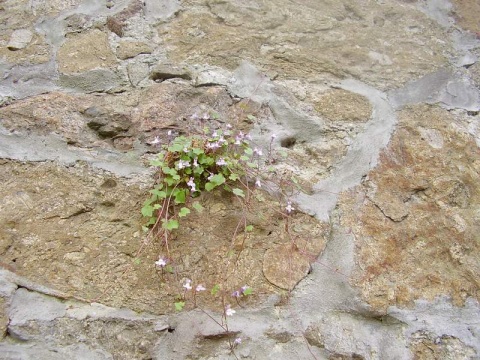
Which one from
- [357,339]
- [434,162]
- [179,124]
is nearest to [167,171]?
[179,124]

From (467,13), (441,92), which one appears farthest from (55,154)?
(467,13)

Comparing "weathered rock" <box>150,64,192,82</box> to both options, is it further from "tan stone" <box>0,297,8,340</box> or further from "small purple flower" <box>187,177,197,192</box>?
"tan stone" <box>0,297,8,340</box>

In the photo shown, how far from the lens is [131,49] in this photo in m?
1.53

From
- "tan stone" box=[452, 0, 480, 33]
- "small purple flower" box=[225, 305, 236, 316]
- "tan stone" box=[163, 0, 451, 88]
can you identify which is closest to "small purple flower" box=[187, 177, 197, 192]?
"small purple flower" box=[225, 305, 236, 316]

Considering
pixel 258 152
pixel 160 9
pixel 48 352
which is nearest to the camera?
pixel 48 352

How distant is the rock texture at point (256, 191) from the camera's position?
1.11m

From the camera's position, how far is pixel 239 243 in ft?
4.02

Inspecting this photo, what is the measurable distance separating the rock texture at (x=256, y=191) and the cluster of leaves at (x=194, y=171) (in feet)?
0.14

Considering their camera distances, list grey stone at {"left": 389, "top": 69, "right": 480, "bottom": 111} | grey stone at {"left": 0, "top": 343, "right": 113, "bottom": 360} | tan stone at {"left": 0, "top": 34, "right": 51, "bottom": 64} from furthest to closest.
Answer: grey stone at {"left": 389, "top": 69, "right": 480, "bottom": 111}
tan stone at {"left": 0, "top": 34, "right": 51, "bottom": 64}
grey stone at {"left": 0, "top": 343, "right": 113, "bottom": 360}

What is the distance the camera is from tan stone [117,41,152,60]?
4.97ft

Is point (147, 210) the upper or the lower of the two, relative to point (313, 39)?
lower

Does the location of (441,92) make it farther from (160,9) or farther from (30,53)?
(30,53)

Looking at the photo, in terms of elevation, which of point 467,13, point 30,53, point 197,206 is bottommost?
point 197,206

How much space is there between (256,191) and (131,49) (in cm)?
64
